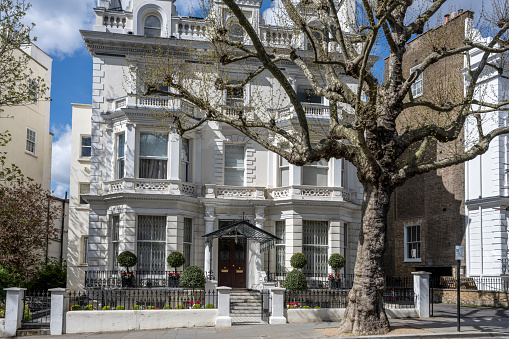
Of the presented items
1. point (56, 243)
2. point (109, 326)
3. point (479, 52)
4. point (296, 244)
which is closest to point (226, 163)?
point (296, 244)

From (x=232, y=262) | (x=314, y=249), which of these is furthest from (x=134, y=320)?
(x=314, y=249)

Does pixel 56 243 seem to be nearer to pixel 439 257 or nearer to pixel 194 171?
pixel 194 171

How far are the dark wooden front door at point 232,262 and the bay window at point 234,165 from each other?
112 inches

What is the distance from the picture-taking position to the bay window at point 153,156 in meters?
25.6

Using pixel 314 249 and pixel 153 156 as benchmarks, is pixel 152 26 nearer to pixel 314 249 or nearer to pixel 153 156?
pixel 153 156

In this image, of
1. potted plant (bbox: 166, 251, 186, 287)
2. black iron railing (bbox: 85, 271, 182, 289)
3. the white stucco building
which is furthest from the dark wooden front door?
black iron railing (bbox: 85, 271, 182, 289)

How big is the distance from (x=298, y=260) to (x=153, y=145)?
836cm

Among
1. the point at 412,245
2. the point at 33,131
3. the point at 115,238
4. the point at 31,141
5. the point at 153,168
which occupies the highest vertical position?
the point at 33,131

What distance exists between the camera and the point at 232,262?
85.4 feet

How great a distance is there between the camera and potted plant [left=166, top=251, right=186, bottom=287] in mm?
23766

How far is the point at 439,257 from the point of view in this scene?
30.2 m

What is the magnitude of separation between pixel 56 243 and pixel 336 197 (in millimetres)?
20848

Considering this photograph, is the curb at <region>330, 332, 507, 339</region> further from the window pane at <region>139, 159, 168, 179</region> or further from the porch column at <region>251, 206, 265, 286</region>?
the window pane at <region>139, 159, 168, 179</region>

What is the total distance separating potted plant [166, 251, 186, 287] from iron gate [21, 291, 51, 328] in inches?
225
